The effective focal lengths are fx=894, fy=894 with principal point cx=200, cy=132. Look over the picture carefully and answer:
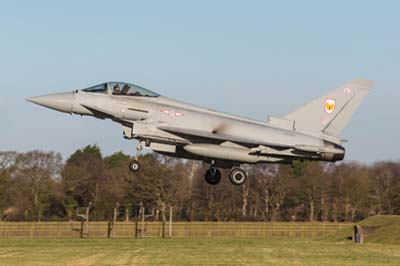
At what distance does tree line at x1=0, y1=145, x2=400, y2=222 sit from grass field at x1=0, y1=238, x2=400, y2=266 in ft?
124

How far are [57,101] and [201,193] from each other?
60.2 metres

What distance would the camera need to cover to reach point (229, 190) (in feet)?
321

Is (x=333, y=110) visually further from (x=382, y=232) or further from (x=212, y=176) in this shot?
(x=382, y=232)

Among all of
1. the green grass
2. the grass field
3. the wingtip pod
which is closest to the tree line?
the green grass

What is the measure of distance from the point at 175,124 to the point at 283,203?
61.8 m

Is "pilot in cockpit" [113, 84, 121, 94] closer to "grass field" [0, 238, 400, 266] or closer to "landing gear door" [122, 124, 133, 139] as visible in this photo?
"landing gear door" [122, 124, 133, 139]

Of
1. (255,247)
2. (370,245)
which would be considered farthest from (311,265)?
(370,245)

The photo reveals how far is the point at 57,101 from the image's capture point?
3800cm

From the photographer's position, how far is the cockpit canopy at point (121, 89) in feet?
127

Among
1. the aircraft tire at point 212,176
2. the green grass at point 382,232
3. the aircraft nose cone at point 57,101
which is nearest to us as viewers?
the aircraft nose cone at point 57,101

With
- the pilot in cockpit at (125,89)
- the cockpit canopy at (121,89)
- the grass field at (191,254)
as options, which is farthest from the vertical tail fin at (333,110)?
the pilot in cockpit at (125,89)

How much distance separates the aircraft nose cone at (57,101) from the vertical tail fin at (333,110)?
9934mm

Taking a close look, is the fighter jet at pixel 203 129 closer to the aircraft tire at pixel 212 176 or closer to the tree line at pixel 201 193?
the aircraft tire at pixel 212 176

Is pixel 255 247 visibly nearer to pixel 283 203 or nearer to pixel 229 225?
pixel 229 225
